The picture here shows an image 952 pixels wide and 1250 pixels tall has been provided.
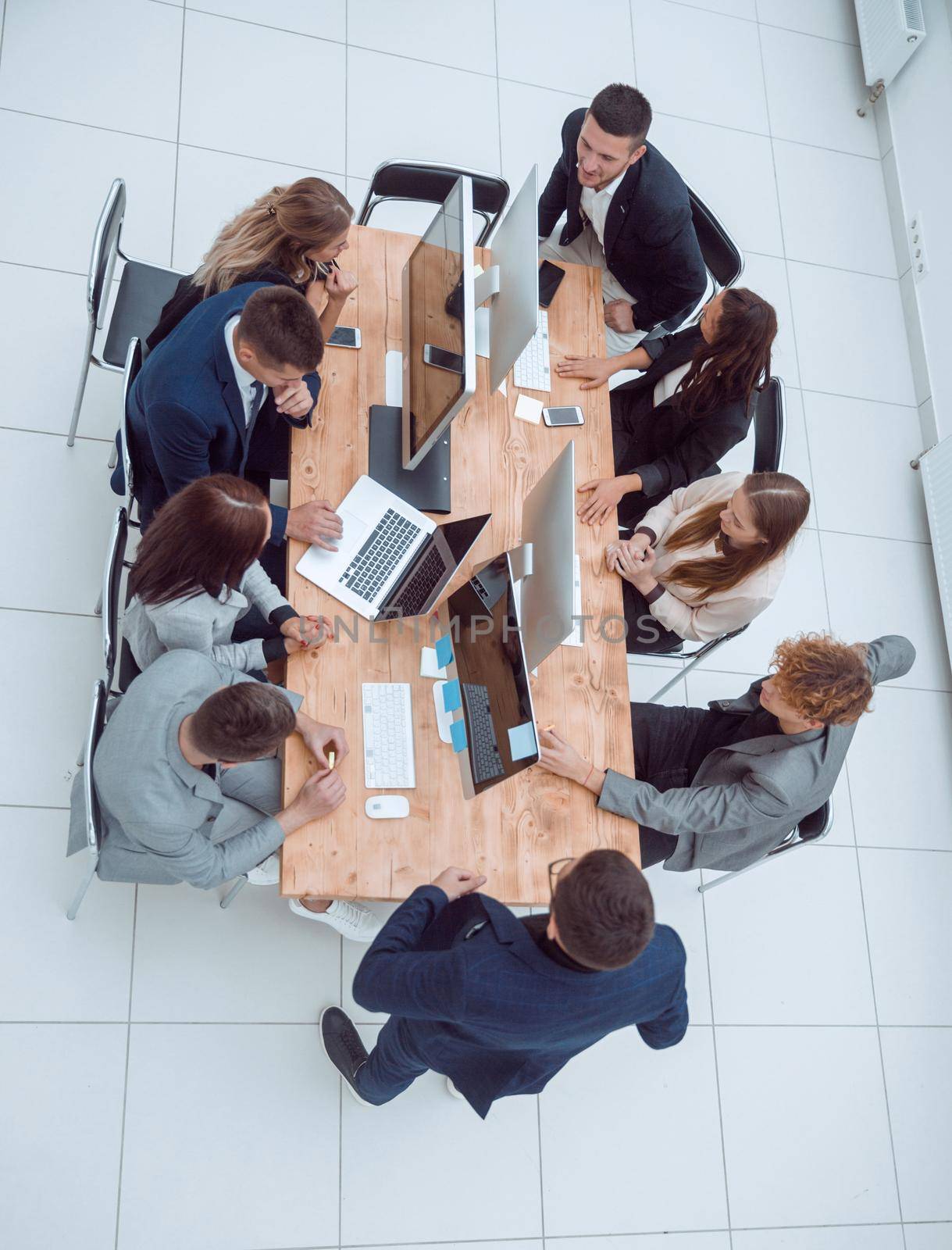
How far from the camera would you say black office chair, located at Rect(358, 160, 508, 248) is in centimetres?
298

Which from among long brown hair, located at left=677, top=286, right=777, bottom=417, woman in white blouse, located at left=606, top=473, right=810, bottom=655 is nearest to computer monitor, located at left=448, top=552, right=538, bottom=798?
woman in white blouse, located at left=606, top=473, right=810, bottom=655

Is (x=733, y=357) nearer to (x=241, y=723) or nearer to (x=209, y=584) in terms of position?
(x=209, y=584)

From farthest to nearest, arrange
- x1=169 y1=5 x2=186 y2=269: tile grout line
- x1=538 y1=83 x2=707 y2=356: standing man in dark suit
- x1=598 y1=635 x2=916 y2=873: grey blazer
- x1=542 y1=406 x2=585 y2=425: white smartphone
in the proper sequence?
1. x1=169 y1=5 x2=186 y2=269: tile grout line
2. x1=542 y1=406 x2=585 y2=425: white smartphone
3. x1=538 y1=83 x2=707 y2=356: standing man in dark suit
4. x1=598 y1=635 x2=916 y2=873: grey blazer

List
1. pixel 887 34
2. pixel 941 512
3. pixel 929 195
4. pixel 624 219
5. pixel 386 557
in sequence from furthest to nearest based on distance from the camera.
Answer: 1. pixel 887 34
2. pixel 929 195
3. pixel 941 512
4. pixel 624 219
5. pixel 386 557

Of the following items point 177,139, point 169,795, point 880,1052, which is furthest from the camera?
point 177,139

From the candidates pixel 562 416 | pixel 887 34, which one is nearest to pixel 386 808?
pixel 562 416

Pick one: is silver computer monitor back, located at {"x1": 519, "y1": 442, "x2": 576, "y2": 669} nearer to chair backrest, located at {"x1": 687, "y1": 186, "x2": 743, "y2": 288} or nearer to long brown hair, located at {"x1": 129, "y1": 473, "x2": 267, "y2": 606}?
long brown hair, located at {"x1": 129, "y1": 473, "x2": 267, "y2": 606}

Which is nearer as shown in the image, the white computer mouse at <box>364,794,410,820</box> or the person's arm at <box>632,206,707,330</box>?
the white computer mouse at <box>364,794,410,820</box>

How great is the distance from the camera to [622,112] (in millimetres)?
2654

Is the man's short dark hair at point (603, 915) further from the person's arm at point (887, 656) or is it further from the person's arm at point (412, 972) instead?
the person's arm at point (887, 656)

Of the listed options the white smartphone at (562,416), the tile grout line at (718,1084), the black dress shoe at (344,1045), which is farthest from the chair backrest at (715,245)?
the black dress shoe at (344,1045)

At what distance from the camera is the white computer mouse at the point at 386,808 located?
2.21 meters

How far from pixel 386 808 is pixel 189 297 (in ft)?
4.79

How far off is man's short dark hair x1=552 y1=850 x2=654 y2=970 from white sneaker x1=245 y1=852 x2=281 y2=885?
1.00m
